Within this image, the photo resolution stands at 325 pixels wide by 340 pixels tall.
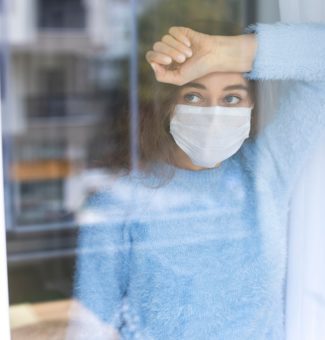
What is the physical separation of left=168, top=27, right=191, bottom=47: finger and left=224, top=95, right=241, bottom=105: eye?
12cm

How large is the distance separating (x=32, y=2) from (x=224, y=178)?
5.50 metres

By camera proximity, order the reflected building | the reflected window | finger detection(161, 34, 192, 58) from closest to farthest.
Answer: finger detection(161, 34, 192, 58)
the reflected building
the reflected window

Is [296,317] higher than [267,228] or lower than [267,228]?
lower

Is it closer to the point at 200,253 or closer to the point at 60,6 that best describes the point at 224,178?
the point at 200,253

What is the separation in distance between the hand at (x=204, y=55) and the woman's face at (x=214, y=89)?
1 centimetres

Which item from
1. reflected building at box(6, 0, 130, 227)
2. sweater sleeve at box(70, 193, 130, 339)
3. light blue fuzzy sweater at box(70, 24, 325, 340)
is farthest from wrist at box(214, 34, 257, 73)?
reflected building at box(6, 0, 130, 227)

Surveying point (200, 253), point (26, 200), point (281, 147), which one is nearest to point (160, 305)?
point (200, 253)

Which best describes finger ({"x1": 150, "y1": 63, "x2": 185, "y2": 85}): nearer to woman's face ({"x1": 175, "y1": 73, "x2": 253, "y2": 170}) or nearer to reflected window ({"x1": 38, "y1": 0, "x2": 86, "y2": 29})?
woman's face ({"x1": 175, "y1": 73, "x2": 253, "y2": 170})

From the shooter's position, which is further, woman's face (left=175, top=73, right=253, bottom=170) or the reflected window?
the reflected window

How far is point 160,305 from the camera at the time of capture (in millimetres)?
1157

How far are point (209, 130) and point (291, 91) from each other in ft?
0.59

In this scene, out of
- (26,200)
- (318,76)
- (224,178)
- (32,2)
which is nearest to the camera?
Result: (318,76)

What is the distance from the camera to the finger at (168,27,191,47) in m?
1.04

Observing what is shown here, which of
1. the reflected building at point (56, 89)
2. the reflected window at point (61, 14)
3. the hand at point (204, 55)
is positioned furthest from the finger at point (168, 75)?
the reflected window at point (61, 14)
